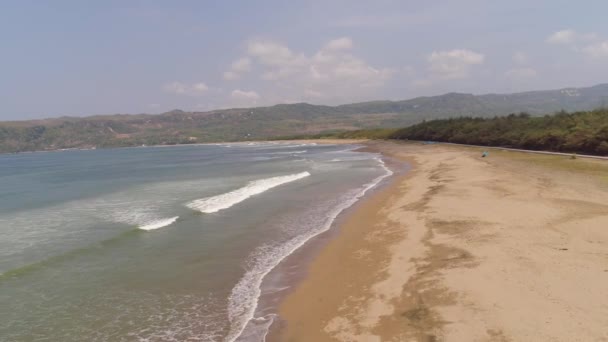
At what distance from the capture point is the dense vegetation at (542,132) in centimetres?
3289

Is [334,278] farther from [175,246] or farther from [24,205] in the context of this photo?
[24,205]

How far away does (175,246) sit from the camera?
14461mm

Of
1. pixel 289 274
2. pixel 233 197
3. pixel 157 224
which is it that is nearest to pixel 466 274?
pixel 289 274

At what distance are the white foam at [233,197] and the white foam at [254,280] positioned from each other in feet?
22.9

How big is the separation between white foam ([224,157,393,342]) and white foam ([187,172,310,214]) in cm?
697

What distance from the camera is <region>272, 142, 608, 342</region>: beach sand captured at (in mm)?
6951

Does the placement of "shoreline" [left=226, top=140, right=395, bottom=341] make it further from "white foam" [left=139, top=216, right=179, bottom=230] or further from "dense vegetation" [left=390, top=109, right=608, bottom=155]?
"dense vegetation" [left=390, top=109, right=608, bottom=155]

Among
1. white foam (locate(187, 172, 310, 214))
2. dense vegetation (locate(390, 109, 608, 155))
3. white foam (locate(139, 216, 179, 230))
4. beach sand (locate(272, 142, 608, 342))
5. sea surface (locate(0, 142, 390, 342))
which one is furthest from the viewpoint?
dense vegetation (locate(390, 109, 608, 155))

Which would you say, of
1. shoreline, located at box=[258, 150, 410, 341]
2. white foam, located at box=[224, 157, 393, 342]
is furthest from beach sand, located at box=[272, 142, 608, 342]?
white foam, located at box=[224, 157, 393, 342]

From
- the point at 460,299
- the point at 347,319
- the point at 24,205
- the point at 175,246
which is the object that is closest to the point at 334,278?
the point at 347,319

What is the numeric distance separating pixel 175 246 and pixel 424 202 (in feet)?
35.9

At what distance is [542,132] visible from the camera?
41.4 m

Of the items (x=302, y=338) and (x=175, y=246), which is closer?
(x=302, y=338)

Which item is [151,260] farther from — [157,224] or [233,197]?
[233,197]
